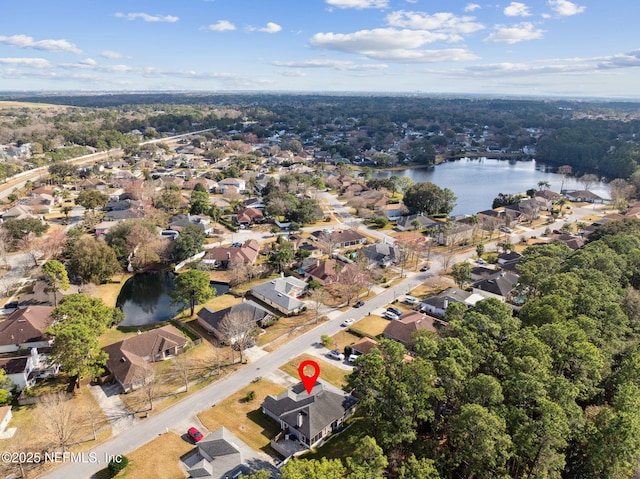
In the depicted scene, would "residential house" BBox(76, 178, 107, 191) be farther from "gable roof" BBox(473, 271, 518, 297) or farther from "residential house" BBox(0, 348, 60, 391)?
"gable roof" BBox(473, 271, 518, 297)

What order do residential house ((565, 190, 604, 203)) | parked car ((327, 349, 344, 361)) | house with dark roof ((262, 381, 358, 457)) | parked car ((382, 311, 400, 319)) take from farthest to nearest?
1. residential house ((565, 190, 604, 203))
2. parked car ((382, 311, 400, 319))
3. parked car ((327, 349, 344, 361))
4. house with dark roof ((262, 381, 358, 457))

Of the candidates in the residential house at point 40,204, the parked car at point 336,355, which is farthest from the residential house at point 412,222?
the residential house at point 40,204

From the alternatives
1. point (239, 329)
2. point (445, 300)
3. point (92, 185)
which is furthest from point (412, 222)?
point (92, 185)

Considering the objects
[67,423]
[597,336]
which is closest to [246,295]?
[67,423]

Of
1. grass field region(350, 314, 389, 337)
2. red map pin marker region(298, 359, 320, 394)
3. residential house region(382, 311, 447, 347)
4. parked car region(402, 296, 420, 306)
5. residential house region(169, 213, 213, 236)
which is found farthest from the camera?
residential house region(169, 213, 213, 236)

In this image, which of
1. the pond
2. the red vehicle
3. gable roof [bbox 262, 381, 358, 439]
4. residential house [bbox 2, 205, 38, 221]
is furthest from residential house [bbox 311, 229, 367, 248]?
residential house [bbox 2, 205, 38, 221]

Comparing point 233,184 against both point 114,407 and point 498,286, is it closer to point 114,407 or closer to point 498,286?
point 498,286

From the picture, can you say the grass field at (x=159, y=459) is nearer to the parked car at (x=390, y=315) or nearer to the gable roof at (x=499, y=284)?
the parked car at (x=390, y=315)
